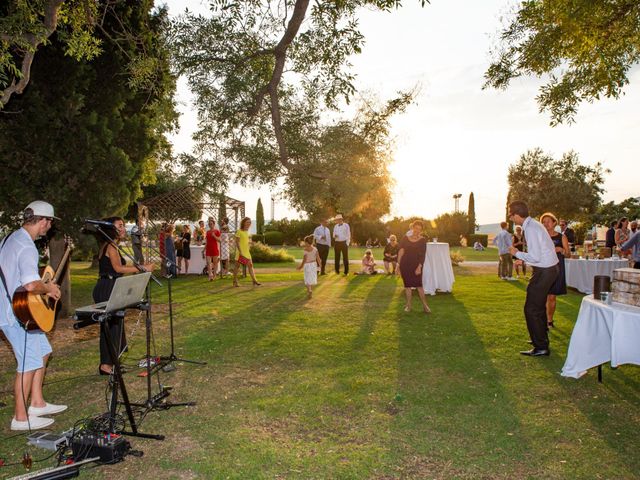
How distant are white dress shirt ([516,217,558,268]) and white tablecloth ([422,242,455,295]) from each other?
644 centimetres

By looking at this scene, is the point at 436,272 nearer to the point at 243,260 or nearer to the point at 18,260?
the point at 243,260

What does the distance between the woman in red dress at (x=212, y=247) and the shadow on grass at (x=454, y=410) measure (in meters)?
10.5

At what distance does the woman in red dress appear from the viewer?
1730cm

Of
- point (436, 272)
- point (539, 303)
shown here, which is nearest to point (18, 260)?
point (539, 303)

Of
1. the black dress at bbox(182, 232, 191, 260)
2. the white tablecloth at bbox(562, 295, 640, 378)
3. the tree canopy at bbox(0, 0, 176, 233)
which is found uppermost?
the tree canopy at bbox(0, 0, 176, 233)

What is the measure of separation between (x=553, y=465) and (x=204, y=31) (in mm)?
9205

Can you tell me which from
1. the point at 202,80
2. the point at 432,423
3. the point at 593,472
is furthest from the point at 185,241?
the point at 593,472

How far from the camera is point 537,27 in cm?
939

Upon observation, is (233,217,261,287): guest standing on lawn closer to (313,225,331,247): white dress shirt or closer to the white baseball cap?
(313,225,331,247): white dress shirt

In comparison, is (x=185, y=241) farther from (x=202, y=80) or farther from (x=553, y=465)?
(x=553, y=465)

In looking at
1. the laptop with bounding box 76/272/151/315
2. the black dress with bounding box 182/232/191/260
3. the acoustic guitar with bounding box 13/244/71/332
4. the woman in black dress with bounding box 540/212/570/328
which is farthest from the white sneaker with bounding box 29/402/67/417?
the black dress with bounding box 182/232/191/260

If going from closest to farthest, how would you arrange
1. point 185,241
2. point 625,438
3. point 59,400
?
point 625,438, point 59,400, point 185,241

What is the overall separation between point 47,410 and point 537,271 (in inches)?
247

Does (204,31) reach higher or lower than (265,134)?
higher
